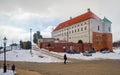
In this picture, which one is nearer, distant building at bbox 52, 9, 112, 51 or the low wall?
the low wall

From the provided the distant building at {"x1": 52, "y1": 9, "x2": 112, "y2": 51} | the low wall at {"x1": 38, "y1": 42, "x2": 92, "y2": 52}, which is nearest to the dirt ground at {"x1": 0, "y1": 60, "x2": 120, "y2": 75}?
the low wall at {"x1": 38, "y1": 42, "x2": 92, "y2": 52}

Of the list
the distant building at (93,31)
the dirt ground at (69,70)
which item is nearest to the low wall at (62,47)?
the distant building at (93,31)

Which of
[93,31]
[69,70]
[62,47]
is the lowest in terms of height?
[69,70]

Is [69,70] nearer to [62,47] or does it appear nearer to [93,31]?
[62,47]

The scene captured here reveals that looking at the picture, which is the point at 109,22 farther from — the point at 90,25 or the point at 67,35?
the point at 67,35

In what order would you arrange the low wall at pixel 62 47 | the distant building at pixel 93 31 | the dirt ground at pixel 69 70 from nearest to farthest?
the dirt ground at pixel 69 70, the low wall at pixel 62 47, the distant building at pixel 93 31

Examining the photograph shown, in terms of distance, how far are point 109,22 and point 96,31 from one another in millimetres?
9088

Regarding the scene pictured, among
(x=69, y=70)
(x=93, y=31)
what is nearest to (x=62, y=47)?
(x=93, y=31)

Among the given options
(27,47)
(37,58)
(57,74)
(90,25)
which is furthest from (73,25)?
(57,74)

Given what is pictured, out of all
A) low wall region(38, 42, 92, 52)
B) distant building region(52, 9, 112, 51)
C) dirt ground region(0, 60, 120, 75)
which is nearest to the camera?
dirt ground region(0, 60, 120, 75)

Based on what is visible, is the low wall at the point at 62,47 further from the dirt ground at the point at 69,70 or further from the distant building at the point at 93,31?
the dirt ground at the point at 69,70

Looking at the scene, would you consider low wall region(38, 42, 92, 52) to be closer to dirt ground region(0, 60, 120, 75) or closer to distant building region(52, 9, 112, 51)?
distant building region(52, 9, 112, 51)

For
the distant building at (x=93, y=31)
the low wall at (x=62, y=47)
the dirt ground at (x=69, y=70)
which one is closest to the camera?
the dirt ground at (x=69, y=70)

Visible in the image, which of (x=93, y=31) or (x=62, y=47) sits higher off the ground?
(x=93, y=31)
